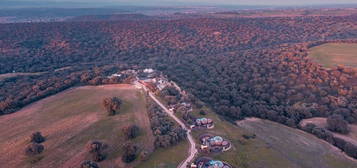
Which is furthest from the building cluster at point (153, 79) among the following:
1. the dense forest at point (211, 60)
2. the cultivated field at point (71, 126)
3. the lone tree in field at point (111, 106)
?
the lone tree in field at point (111, 106)

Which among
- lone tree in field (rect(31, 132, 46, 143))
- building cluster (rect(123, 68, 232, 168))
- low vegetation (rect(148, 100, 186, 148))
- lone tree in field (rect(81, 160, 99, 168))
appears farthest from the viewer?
low vegetation (rect(148, 100, 186, 148))

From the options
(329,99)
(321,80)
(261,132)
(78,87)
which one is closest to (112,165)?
(261,132)

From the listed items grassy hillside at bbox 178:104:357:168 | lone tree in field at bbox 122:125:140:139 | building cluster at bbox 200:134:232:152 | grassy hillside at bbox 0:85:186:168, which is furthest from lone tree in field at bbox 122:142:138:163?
grassy hillside at bbox 178:104:357:168

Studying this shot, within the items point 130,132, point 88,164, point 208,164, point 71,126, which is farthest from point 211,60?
point 88,164

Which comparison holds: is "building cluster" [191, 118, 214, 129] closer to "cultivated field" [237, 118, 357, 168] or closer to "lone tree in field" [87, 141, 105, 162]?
"cultivated field" [237, 118, 357, 168]

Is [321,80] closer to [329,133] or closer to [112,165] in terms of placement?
[329,133]
